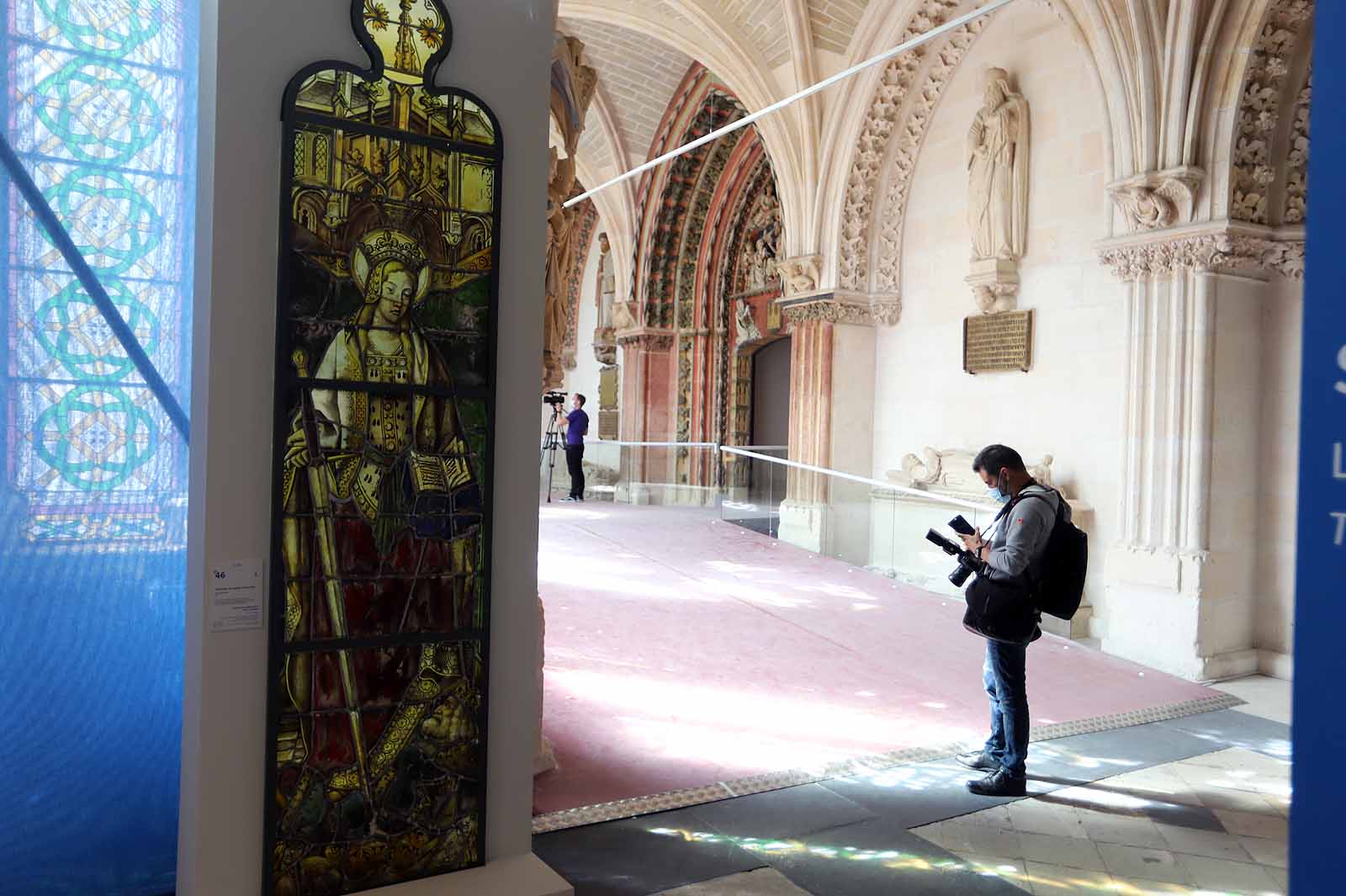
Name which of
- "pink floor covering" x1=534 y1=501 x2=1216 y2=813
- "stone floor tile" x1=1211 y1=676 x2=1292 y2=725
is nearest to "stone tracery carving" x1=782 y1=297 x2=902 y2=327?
"pink floor covering" x1=534 y1=501 x2=1216 y2=813

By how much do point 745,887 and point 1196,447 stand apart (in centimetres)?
475

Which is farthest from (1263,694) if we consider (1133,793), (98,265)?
(98,265)

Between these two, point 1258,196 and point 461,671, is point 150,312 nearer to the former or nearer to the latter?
point 461,671

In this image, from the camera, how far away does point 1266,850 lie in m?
3.40

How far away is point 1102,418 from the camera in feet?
24.6

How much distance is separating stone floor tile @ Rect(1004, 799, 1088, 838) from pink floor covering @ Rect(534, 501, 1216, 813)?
2.36ft

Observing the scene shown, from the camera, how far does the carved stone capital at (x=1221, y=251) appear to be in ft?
20.2

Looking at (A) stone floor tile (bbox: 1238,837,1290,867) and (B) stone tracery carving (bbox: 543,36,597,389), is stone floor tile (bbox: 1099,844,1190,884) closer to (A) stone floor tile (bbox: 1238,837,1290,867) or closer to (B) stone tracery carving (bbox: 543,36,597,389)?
(A) stone floor tile (bbox: 1238,837,1290,867)

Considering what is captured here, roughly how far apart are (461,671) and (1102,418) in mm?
6286

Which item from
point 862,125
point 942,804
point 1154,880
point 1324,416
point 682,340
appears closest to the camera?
point 1324,416

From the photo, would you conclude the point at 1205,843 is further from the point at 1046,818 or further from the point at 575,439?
the point at 575,439

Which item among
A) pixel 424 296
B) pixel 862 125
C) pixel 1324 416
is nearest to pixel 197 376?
pixel 424 296

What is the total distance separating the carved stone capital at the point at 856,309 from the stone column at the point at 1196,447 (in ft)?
11.5

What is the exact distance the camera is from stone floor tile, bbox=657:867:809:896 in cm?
290
